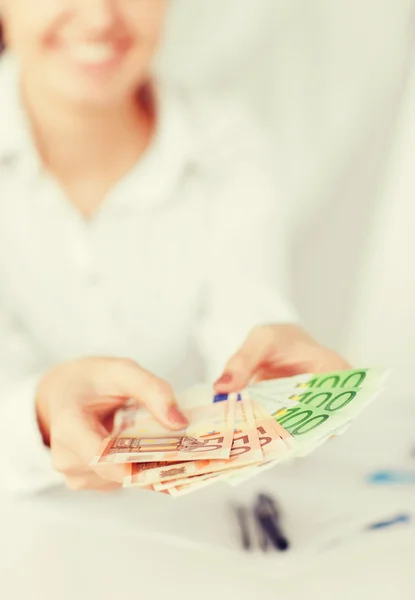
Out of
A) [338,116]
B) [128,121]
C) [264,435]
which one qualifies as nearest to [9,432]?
[264,435]

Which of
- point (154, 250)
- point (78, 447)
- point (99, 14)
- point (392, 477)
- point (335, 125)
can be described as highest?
point (99, 14)

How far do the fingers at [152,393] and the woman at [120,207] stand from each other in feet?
0.73

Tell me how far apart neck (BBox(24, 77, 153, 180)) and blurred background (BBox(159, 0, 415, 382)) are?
0.38 ft

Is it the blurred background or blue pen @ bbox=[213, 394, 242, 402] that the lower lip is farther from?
blue pen @ bbox=[213, 394, 242, 402]

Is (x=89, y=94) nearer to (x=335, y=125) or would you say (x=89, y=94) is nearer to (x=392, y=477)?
(x=335, y=125)

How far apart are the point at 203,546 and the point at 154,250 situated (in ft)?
1.31

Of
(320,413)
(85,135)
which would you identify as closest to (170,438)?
(320,413)

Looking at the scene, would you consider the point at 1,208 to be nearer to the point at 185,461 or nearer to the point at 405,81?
the point at 185,461

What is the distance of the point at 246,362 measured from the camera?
23.6 inches

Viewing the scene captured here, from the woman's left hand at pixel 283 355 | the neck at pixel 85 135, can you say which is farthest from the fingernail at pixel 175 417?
the neck at pixel 85 135

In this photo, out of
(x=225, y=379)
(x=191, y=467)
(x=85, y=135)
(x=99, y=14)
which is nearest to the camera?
(x=191, y=467)

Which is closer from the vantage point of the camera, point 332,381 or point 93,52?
point 332,381

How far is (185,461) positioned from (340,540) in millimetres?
235

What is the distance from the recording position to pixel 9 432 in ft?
2.11
